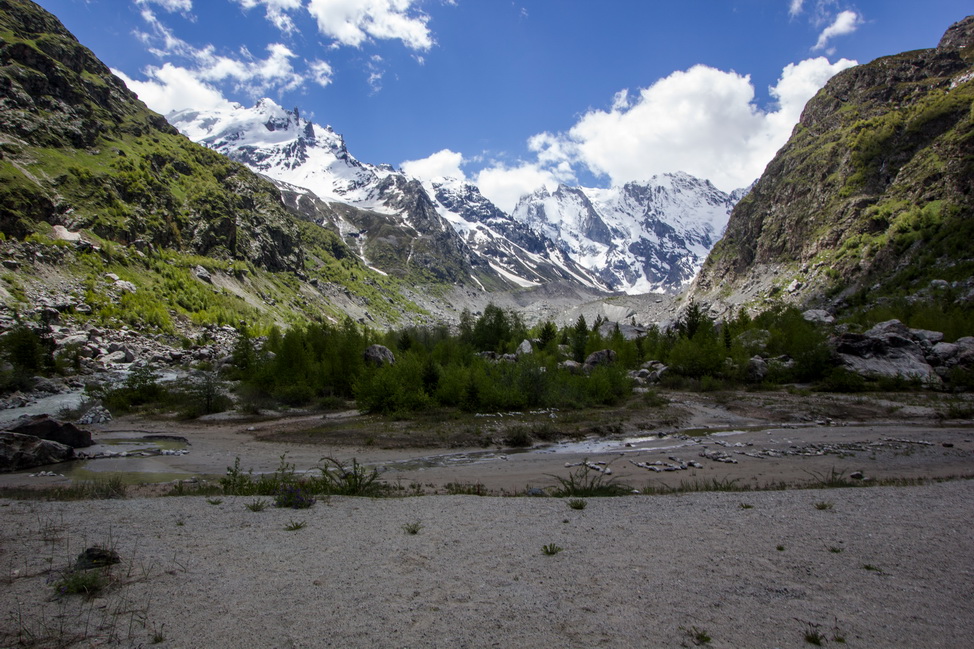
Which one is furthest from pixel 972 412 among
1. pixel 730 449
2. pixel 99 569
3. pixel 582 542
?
pixel 99 569

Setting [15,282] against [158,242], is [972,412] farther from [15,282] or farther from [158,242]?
[158,242]

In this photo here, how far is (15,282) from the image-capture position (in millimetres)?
50562

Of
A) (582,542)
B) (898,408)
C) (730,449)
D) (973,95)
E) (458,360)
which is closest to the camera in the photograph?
(582,542)

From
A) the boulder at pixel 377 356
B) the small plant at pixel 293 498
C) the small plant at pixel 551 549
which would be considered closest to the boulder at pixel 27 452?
the small plant at pixel 293 498

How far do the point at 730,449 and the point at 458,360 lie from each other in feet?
85.2

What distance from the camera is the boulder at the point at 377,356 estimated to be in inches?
1668

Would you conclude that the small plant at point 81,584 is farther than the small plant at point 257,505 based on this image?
No

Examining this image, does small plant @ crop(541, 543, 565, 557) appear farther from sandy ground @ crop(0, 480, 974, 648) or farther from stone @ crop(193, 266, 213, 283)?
stone @ crop(193, 266, 213, 283)

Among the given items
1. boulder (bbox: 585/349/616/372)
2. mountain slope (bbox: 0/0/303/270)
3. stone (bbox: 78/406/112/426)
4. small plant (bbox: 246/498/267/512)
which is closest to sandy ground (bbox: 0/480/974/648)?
small plant (bbox: 246/498/267/512)

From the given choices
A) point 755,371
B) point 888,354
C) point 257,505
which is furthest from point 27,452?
point 888,354

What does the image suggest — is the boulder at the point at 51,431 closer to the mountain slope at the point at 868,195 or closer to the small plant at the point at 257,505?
the small plant at the point at 257,505

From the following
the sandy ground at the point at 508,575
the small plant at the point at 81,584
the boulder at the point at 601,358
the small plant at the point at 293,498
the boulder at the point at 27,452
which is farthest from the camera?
the boulder at the point at 601,358

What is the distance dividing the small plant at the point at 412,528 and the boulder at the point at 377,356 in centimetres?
3296

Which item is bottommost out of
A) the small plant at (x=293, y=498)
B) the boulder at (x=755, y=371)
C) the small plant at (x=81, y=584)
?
the small plant at (x=293, y=498)
